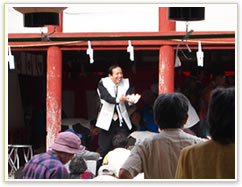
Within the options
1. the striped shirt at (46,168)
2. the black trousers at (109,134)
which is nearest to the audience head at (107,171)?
the black trousers at (109,134)

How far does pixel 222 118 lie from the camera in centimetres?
353

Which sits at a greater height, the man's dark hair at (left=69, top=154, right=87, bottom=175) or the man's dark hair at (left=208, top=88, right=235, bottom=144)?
the man's dark hair at (left=208, top=88, right=235, bottom=144)

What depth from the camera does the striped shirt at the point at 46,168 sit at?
4398mm

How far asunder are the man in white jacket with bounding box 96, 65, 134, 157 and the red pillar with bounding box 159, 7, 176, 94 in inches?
23.3

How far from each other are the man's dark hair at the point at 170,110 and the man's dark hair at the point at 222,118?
2.02ft

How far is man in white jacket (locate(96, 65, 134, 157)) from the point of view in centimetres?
877

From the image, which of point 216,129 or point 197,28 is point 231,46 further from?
point 216,129

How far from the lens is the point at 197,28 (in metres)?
8.45

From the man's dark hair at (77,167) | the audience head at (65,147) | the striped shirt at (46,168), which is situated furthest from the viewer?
the man's dark hair at (77,167)

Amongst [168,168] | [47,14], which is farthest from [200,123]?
[168,168]

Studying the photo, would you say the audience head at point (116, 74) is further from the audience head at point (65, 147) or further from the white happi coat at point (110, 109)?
the audience head at point (65, 147)

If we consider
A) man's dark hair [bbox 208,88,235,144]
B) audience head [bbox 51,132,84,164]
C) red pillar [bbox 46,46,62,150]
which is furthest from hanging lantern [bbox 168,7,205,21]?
man's dark hair [bbox 208,88,235,144]

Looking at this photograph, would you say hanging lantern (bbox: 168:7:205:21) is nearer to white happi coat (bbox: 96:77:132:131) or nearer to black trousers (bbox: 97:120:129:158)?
white happi coat (bbox: 96:77:132:131)

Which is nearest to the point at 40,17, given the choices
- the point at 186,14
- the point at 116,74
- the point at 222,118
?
the point at 116,74
